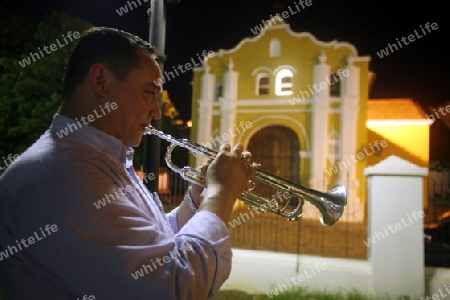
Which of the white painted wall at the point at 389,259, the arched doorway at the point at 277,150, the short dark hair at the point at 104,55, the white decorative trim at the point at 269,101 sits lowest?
the white painted wall at the point at 389,259

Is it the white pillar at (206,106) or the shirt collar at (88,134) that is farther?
the white pillar at (206,106)

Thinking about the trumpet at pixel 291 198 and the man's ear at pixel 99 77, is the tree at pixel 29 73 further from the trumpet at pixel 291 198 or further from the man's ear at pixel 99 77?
the man's ear at pixel 99 77

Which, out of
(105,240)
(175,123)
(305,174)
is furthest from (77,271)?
(175,123)

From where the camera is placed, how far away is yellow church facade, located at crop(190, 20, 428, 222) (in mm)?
13516

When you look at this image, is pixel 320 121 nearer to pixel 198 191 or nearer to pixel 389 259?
pixel 389 259

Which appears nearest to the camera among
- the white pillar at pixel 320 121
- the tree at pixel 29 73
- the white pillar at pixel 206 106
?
the tree at pixel 29 73

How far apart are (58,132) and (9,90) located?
11.7 meters

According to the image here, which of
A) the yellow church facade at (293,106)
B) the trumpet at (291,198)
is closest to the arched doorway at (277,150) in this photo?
the yellow church facade at (293,106)

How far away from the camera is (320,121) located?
1380 cm

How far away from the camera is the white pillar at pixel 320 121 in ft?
44.8

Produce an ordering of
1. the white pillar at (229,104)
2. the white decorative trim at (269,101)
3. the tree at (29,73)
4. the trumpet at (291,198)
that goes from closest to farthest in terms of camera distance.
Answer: the trumpet at (291,198) < the tree at (29,73) < the white decorative trim at (269,101) < the white pillar at (229,104)

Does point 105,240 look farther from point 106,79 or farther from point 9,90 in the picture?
point 9,90

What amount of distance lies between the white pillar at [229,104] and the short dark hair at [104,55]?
13214mm

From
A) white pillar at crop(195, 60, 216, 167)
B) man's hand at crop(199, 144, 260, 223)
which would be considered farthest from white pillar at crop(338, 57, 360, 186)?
man's hand at crop(199, 144, 260, 223)
